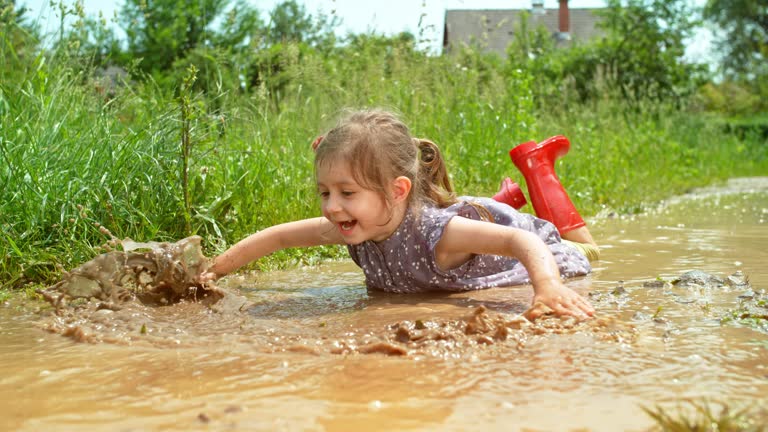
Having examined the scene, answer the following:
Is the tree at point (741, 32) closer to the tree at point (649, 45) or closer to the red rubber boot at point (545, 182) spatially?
the tree at point (649, 45)

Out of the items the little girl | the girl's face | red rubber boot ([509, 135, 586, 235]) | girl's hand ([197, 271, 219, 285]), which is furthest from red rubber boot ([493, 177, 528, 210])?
girl's hand ([197, 271, 219, 285])

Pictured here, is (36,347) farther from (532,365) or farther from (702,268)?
(702,268)

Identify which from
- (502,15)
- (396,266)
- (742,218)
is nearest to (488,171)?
(742,218)

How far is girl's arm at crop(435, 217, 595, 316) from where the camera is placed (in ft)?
9.33

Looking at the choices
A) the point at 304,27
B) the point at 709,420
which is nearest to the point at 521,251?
the point at 709,420

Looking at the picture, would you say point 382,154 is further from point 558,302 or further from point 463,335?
point 463,335

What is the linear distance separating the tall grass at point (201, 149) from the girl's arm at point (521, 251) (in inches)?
33.7

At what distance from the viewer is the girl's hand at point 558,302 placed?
9.05 feet

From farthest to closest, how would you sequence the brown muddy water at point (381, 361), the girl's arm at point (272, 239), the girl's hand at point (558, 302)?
1. the girl's arm at point (272, 239)
2. the girl's hand at point (558, 302)
3. the brown muddy water at point (381, 361)

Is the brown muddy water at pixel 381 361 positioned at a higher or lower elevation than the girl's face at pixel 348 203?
lower

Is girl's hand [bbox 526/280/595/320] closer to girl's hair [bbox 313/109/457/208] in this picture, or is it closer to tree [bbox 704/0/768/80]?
girl's hair [bbox 313/109/457/208]

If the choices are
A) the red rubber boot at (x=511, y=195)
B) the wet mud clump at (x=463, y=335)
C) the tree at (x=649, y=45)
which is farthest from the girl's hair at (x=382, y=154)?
the tree at (x=649, y=45)

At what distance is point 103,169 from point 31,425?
8.07 ft

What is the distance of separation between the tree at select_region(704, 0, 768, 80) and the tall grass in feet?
118
